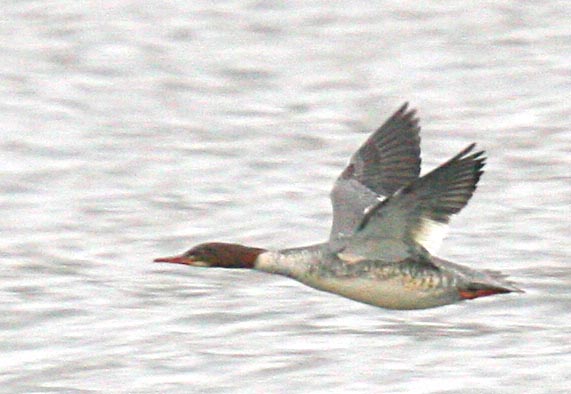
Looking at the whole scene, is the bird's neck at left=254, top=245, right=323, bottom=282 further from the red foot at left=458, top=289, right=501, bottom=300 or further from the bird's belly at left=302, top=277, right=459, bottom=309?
the red foot at left=458, top=289, right=501, bottom=300

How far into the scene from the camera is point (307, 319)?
40.1 feet

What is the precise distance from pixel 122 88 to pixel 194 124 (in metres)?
1.37

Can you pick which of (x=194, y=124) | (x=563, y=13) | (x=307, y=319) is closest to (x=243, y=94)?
(x=194, y=124)

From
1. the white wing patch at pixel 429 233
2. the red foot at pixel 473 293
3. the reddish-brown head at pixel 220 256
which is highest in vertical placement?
the white wing patch at pixel 429 233

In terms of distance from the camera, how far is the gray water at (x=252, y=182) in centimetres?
1141

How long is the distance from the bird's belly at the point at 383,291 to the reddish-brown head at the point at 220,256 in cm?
44

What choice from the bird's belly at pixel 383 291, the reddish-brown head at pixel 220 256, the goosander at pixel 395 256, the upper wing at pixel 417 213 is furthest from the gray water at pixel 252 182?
the upper wing at pixel 417 213

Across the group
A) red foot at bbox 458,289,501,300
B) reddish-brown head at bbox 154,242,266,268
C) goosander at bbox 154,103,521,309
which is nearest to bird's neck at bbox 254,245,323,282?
goosander at bbox 154,103,521,309

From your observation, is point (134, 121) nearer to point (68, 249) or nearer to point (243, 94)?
point (243, 94)

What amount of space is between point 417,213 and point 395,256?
346 millimetres

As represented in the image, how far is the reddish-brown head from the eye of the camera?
9711 mm

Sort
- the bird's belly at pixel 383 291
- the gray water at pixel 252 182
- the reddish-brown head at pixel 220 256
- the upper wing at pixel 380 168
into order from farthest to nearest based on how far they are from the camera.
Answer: the gray water at pixel 252 182 → the upper wing at pixel 380 168 → the reddish-brown head at pixel 220 256 → the bird's belly at pixel 383 291

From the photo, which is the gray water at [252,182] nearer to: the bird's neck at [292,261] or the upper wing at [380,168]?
the upper wing at [380,168]

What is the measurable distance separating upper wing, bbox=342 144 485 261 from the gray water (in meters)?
1.62
